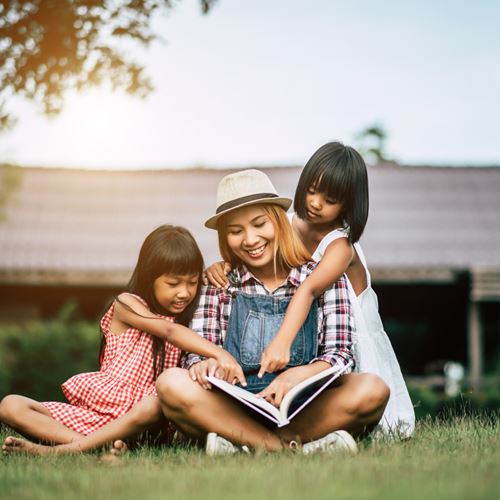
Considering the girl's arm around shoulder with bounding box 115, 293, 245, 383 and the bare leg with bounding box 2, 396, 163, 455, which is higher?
the girl's arm around shoulder with bounding box 115, 293, 245, 383

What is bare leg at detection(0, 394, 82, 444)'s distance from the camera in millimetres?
4422

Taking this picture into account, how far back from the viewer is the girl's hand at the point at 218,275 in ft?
15.3

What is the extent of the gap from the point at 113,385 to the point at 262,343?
2.72 ft

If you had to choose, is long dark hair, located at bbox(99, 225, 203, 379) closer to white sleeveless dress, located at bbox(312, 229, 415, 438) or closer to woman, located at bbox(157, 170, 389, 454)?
woman, located at bbox(157, 170, 389, 454)

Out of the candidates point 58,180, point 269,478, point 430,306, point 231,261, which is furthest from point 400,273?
point 269,478

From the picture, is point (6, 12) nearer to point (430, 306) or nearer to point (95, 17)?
point (95, 17)

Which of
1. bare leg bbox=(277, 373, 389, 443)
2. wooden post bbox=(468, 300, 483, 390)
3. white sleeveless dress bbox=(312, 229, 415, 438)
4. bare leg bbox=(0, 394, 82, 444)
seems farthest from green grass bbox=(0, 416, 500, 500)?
wooden post bbox=(468, 300, 483, 390)

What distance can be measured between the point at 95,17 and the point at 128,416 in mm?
4725

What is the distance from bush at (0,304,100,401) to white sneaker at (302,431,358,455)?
8.81 m

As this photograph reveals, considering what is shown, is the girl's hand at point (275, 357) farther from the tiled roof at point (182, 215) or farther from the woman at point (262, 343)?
the tiled roof at point (182, 215)

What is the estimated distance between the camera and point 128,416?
4320mm

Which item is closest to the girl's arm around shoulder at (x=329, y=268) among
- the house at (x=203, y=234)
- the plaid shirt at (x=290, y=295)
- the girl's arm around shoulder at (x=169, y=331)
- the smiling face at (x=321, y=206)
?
the plaid shirt at (x=290, y=295)

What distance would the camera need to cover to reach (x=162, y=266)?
4.77 meters

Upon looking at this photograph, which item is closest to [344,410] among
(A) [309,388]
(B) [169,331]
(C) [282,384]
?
(A) [309,388]
